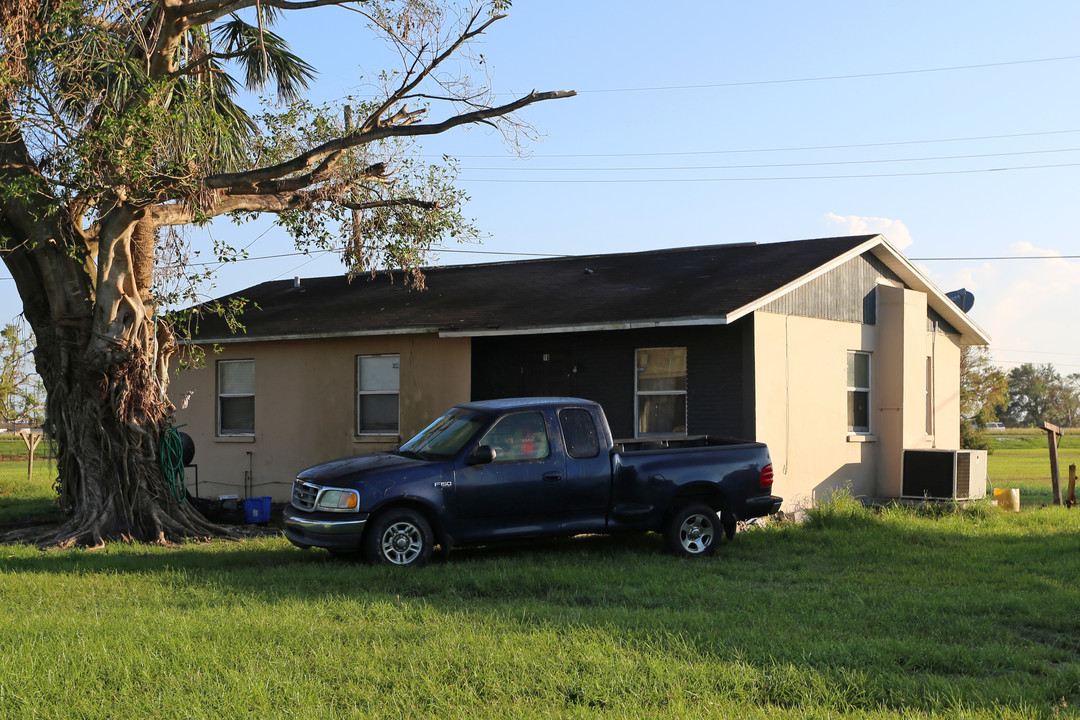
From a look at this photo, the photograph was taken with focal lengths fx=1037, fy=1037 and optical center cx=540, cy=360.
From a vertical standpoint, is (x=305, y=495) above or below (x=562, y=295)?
below

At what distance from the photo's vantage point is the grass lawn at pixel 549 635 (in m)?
5.94

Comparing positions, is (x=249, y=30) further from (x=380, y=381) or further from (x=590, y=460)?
(x=590, y=460)

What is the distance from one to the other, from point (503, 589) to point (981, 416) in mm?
55969

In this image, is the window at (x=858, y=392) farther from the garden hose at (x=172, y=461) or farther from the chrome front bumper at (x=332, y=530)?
the garden hose at (x=172, y=461)

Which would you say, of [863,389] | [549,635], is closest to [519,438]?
[549,635]

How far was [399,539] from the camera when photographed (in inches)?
423

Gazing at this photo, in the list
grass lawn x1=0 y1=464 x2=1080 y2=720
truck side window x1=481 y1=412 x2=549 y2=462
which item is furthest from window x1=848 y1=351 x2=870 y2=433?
truck side window x1=481 y1=412 x2=549 y2=462

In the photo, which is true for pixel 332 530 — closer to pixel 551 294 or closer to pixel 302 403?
pixel 551 294

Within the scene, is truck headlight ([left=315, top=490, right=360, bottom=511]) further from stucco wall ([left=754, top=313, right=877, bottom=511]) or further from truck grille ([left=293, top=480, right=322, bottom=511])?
stucco wall ([left=754, top=313, right=877, bottom=511])

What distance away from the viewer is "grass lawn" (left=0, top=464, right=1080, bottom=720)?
5.94m

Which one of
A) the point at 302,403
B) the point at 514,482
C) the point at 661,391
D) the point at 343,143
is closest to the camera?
the point at 514,482

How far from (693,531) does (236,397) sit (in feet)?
35.0

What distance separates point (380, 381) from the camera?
17.7 meters

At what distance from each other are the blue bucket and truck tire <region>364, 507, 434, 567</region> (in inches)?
221
